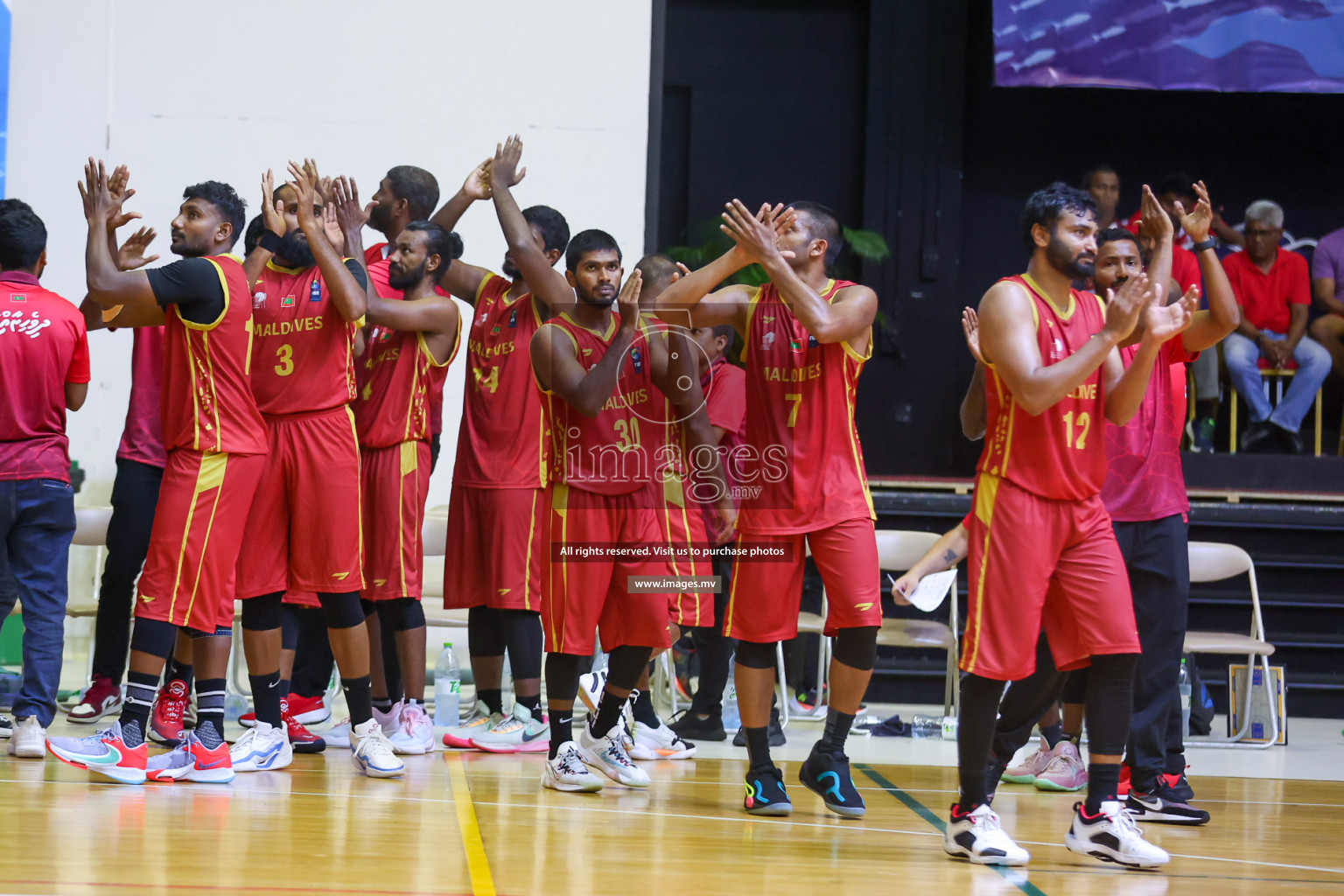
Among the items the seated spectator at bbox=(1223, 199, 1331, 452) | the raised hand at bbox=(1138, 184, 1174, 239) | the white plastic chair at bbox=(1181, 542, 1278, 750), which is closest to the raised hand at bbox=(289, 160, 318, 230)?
the raised hand at bbox=(1138, 184, 1174, 239)

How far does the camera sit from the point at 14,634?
7363 millimetres

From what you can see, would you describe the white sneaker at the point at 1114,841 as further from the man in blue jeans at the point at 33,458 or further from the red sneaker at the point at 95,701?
the red sneaker at the point at 95,701

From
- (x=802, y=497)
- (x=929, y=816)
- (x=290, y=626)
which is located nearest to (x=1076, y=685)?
(x=929, y=816)

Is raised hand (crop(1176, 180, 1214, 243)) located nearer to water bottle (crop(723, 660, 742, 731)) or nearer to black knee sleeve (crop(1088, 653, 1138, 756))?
black knee sleeve (crop(1088, 653, 1138, 756))

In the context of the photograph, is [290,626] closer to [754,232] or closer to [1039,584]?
[754,232]

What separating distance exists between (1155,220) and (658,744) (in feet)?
9.48

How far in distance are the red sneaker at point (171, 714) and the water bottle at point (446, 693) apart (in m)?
1.20

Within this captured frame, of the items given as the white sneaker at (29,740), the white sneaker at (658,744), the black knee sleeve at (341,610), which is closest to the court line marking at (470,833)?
the black knee sleeve at (341,610)

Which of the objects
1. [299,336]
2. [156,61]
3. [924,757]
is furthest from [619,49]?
[924,757]

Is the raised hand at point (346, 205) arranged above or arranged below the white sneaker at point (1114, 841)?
above

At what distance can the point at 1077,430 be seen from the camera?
3.89m

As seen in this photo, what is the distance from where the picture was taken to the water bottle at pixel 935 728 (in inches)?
261

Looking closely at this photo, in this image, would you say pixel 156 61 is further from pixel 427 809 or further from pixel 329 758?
pixel 427 809

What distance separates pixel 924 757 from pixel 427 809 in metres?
2.53
